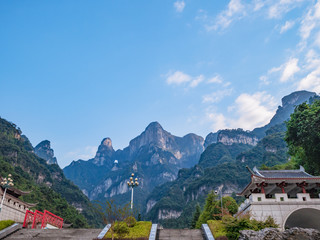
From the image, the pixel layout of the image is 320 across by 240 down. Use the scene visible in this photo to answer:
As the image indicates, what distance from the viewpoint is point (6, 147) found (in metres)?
102

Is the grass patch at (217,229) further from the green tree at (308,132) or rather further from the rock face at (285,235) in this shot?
the green tree at (308,132)

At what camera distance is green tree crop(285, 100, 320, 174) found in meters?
27.5

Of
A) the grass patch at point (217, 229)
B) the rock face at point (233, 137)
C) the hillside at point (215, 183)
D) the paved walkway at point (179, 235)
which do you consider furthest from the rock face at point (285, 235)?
the rock face at point (233, 137)

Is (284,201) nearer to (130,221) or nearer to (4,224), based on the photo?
(130,221)

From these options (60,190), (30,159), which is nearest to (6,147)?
(30,159)

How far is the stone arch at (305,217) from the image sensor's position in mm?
21816

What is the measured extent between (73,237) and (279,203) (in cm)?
1514

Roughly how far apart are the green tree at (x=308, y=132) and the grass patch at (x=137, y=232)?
18526 millimetres

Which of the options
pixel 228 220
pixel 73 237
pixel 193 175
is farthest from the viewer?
pixel 193 175

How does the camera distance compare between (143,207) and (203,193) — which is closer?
(203,193)

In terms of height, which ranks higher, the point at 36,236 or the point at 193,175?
the point at 193,175

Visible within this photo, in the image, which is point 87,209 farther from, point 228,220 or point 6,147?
point 228,220

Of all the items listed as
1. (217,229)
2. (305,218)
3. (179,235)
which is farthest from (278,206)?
(179,235)

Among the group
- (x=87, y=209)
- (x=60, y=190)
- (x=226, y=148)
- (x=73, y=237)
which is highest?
(x=226, y=148)
